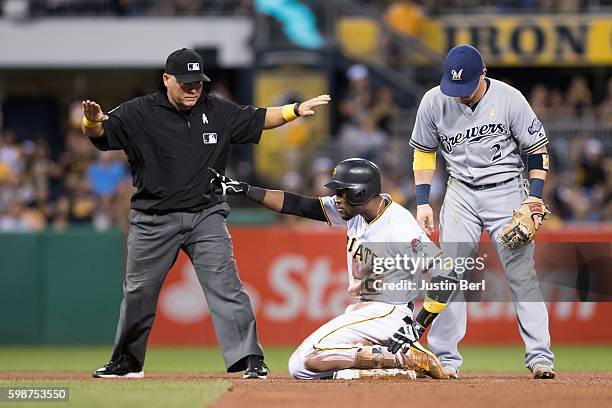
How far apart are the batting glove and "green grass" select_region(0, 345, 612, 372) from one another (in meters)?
2.80

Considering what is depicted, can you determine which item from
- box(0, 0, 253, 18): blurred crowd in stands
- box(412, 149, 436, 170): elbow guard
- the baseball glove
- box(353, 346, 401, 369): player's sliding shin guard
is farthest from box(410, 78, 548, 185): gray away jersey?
box(0, 0, 253, 18): blurred crowd in stands

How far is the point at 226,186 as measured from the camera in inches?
343

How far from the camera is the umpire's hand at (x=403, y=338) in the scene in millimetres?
8492

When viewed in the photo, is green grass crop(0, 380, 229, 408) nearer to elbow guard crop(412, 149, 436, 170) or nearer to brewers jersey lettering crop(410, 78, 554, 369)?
brewers jersey lettering crop(410, 78, 554, 369)

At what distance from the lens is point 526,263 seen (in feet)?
29.3

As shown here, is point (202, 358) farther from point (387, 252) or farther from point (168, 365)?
point (387, 252)

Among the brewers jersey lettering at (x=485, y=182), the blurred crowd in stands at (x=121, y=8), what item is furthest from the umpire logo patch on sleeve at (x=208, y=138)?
the blurred crowd in stands at (x=121, y=8)

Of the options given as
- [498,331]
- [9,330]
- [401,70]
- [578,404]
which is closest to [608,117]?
[401,70]

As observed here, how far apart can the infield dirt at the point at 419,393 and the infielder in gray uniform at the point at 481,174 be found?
428mm

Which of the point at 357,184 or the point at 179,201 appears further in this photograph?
the point at 179,201

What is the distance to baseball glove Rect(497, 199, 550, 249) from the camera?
8.70m

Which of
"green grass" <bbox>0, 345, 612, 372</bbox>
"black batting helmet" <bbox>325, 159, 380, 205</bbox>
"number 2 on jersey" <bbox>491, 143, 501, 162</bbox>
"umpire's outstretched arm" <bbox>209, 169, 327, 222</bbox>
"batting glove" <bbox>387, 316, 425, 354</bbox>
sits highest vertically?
"number 2 on jersey" <bbox>491, 143, 501, 162</bbox>

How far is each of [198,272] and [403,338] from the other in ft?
5.38

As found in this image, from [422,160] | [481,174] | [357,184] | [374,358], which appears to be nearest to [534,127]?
[481,174]
